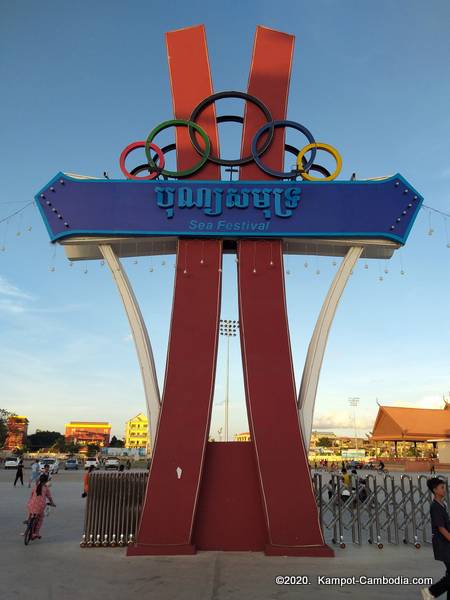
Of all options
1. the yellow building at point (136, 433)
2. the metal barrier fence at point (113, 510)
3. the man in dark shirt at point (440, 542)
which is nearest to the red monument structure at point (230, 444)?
the metal barrier fence at point (113, 510)

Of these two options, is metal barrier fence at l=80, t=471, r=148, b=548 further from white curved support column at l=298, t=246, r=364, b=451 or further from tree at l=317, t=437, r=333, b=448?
tree at l=317, t=437, r=333, b=448

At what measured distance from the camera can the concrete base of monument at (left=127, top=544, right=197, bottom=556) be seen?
9234mm

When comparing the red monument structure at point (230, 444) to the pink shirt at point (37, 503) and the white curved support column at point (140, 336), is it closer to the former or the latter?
the white curved support column at point (140, 336)

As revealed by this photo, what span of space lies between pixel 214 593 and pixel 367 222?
7738mm

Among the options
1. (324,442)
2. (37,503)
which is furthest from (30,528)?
(324,442)

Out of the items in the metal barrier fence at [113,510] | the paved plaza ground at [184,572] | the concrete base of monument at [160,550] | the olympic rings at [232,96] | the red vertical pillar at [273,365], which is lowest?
the paved plaza ground at [184,572]

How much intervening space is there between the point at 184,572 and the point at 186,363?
3832 millimetres

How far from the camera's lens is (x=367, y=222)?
1086 centimetres

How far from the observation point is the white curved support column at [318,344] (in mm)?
10273

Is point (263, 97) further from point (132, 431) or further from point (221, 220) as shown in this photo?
point (132, 431)

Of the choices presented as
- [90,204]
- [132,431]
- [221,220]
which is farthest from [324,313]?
[132,431]

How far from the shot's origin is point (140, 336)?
10.6 m

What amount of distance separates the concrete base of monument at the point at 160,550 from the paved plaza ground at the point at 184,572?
189mm

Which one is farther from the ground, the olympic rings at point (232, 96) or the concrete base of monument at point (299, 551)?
the olympic rings at point (232, 96)
